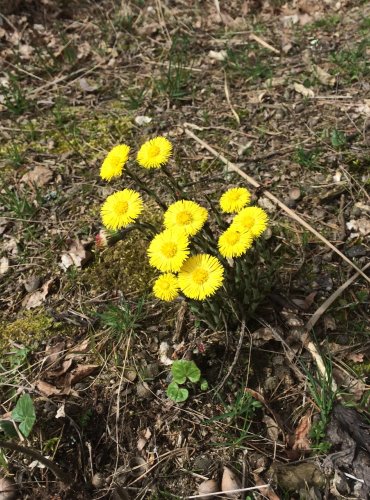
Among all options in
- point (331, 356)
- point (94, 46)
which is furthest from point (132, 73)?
point (331, 356)

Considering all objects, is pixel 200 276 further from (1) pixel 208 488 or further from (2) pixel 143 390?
(1) pixel 208 488

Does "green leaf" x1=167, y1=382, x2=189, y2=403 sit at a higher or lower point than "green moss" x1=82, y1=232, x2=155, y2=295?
lower

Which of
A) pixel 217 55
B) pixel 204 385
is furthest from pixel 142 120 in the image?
pixel 204 385

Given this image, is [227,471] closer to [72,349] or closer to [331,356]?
[331,356]

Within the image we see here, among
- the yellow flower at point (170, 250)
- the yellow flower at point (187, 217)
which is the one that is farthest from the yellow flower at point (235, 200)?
the yellow flower at point (170, 250)

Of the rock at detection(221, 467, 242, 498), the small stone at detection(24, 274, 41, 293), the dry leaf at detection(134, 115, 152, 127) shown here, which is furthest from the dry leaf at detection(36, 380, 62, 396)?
the dry leaf at detection(134, 115, 152, 127)

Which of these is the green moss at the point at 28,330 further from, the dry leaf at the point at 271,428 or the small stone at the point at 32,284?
the dry leaf at the point at 271,428

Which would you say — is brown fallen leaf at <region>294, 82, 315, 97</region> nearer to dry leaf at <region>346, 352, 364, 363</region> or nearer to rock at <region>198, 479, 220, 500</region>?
dry leaf at <region>346, 352, 364, 363</region>

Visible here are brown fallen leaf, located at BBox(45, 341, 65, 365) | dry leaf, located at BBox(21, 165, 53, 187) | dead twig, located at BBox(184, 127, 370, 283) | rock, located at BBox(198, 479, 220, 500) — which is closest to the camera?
rock, located at BBox(198, 479, 220, 500)
